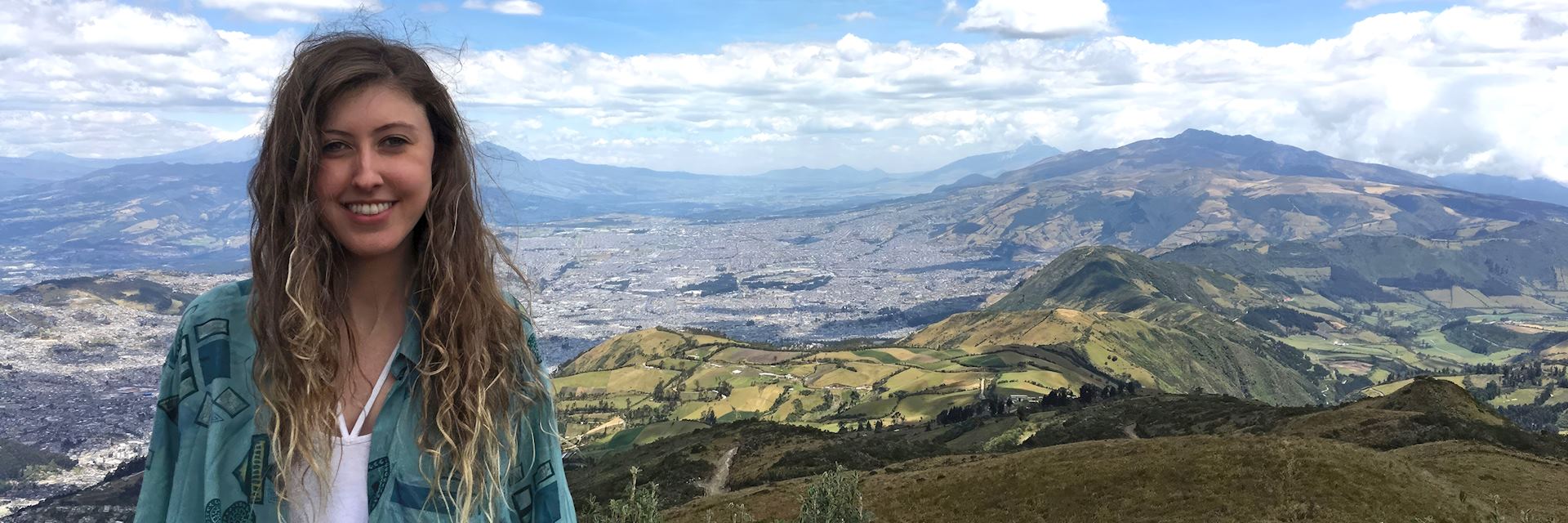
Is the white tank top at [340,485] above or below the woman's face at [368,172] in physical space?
below

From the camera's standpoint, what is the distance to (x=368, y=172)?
4250 millimetres

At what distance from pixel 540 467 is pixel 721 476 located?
109m

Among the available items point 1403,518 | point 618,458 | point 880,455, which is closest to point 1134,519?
point 1403,518

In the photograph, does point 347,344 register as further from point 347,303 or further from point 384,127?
point 384,127

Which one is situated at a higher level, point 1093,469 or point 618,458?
point 1093,469

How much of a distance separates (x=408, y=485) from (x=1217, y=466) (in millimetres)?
55095

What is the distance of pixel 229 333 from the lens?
13.9 feet

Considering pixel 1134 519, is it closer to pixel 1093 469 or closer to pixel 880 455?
pixel 1093 469

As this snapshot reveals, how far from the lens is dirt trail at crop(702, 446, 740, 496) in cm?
10159

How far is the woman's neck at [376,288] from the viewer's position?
180 inches

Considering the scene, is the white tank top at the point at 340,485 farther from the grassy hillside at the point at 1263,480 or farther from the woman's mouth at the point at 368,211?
the grassy hillside at the point at 1263,480

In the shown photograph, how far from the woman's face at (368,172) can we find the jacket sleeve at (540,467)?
93cm

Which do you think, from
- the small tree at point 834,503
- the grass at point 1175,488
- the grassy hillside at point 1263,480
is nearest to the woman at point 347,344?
the small tree at point 834,503

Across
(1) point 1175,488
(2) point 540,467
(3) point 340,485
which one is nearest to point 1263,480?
(1) point 1175,488
